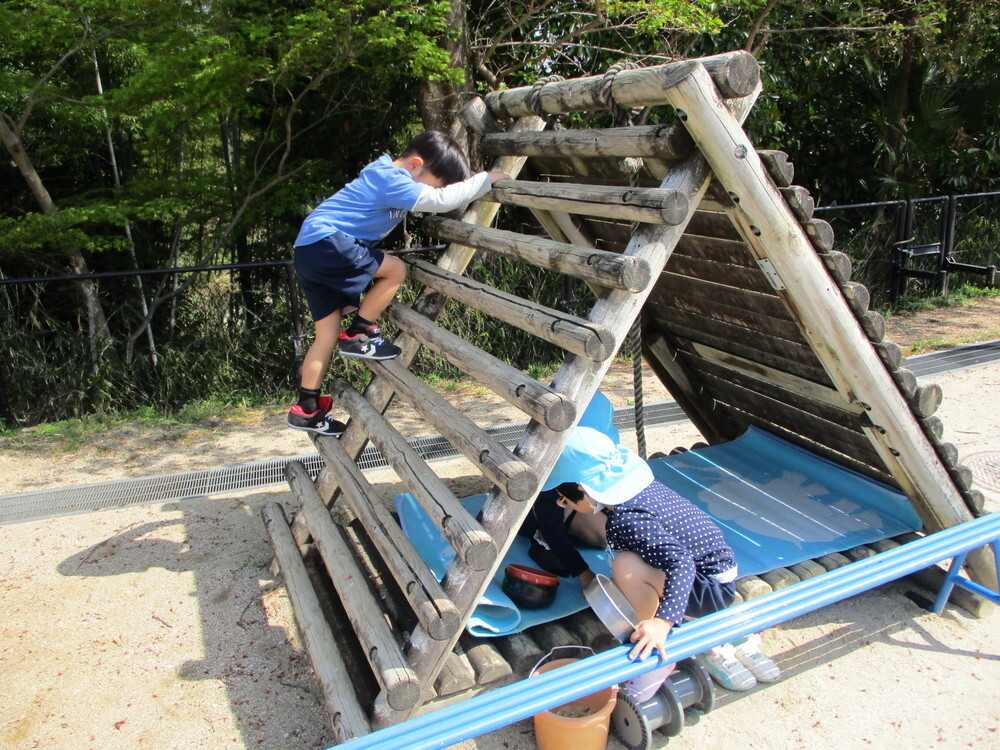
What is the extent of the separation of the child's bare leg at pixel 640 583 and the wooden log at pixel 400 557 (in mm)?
598

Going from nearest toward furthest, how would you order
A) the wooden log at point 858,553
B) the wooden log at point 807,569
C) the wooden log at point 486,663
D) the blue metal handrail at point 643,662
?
the blue metal handrail at point 643,662
the wooden log at point 486,663
the wooden log at point 807,569
the wooden log at point 858,553

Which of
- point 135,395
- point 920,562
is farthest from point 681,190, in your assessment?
point 135,395

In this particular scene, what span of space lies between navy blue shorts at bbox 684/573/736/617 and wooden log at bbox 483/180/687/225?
1.24 m

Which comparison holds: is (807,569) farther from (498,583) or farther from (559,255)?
(559,255)

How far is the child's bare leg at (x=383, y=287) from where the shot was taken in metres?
3.40

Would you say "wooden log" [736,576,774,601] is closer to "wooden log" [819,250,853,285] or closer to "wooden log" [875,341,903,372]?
"wooden log" [875,341,903,372]

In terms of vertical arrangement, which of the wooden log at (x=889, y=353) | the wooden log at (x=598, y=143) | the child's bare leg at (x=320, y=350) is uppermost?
the wooden log at (x=598, y=143)

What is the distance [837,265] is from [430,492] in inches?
62.0

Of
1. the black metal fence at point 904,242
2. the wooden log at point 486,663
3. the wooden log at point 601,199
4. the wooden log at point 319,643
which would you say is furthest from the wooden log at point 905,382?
the black metal fence at point 904,242

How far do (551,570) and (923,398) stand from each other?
5.07ft

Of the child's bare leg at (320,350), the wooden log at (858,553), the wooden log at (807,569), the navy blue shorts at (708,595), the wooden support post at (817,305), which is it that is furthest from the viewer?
the child's bare leg at (320,350)

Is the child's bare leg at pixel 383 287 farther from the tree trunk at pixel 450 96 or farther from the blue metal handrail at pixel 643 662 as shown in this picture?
the tree trunk at pixel 450 96

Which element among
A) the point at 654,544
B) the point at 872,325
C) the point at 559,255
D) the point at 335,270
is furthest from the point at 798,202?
the point at 335,270

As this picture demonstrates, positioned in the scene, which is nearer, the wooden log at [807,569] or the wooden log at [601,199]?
the wooden log at [601,199]
